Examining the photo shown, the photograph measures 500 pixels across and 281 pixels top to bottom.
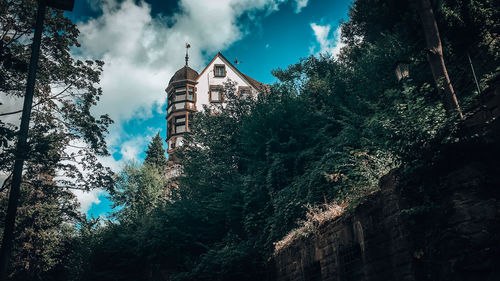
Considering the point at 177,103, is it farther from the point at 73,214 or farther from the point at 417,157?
the point at 417,157

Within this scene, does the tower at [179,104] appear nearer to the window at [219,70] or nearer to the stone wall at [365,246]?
the window at [219,70]

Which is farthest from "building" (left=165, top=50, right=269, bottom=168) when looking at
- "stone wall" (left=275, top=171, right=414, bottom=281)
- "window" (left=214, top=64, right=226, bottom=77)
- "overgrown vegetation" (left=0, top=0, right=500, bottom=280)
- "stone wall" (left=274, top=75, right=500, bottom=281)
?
"stone wall" (left=274, top=75, right=500, bottom=281)

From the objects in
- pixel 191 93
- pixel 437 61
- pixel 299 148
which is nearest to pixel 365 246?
pixel 437 61

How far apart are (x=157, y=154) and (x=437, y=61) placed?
32.5 meters

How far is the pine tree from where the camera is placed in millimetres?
37750

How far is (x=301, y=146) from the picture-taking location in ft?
49.1

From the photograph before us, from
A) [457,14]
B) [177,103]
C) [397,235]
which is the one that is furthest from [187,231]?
[177,103]

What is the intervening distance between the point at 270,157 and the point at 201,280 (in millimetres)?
5593

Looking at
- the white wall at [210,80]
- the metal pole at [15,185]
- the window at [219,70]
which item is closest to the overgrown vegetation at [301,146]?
the metal pole at [15,185]

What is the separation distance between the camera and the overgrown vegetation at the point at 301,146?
9281 mm

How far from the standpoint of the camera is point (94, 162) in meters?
17.4

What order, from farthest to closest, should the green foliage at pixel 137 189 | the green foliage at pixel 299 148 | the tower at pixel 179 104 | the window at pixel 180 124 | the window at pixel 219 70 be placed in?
the window at pixel 219 70, the window at pixel 180 124, the tower at pixel 179 104, the green foliage at pixel 137 189, the green foliage at pixel 299 148

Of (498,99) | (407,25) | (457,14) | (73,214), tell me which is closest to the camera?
(498,99)

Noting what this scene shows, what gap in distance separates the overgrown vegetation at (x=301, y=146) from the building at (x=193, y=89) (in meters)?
13.9
